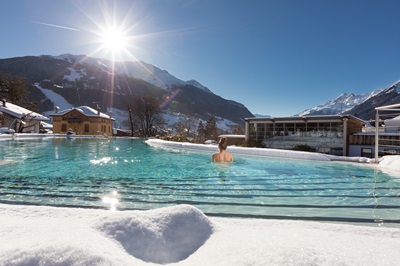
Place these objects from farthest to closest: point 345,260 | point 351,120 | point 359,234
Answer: point 351,120
point 359,234
point 345,260

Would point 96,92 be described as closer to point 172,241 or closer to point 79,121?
point 79,121

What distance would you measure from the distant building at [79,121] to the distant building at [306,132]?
3402cm

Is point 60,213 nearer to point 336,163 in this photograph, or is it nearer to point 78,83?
point 336,163

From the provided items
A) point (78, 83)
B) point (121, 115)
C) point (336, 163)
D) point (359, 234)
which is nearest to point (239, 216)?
point (359, 234)

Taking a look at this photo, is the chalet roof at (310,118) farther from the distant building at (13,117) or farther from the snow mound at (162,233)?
the distant building at (13,117)

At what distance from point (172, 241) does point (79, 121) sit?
4915 centimetres

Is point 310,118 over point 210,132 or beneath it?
over

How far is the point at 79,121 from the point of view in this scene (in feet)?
146

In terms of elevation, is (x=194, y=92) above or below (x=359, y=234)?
above

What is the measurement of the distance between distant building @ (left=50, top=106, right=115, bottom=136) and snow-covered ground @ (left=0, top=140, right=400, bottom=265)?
46.8m

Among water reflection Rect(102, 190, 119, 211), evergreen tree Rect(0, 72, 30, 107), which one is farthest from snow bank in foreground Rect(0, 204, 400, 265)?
evergreen tree Rect(0, 72, 30, 107)

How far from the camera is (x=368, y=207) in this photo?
3988mm

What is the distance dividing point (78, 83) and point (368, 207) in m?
148

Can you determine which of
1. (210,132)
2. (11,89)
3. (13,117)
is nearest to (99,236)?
(13,117)
